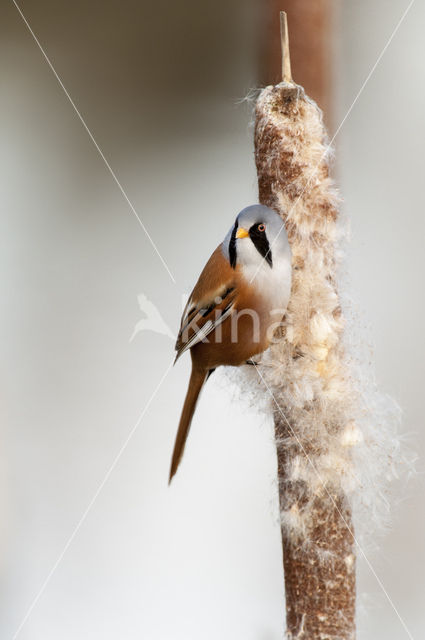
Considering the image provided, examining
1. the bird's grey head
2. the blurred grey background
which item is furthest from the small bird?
the blurred grey background

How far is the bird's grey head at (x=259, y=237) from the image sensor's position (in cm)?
51

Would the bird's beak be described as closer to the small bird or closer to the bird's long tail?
the small bird

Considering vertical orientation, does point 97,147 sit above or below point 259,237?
above

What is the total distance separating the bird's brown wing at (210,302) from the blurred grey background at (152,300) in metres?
0.14

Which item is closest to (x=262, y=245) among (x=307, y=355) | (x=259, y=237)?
(x=259, y=237)

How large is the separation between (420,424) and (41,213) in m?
0.59

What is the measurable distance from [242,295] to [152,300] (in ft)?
0.89

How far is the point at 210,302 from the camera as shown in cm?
54

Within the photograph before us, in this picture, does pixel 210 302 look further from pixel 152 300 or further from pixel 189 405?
pixel 152 300

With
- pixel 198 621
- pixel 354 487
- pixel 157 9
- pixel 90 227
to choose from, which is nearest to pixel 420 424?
pixel 354 487

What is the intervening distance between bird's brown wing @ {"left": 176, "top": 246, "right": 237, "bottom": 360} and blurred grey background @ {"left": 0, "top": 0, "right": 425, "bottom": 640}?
Result: 0.46 ft

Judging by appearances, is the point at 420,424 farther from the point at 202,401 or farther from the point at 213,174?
the point at 213,174

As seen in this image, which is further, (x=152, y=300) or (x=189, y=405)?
(x=152, y=300)

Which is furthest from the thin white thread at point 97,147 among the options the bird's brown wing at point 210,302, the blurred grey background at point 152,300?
the bird's brown wing at point 210,302
